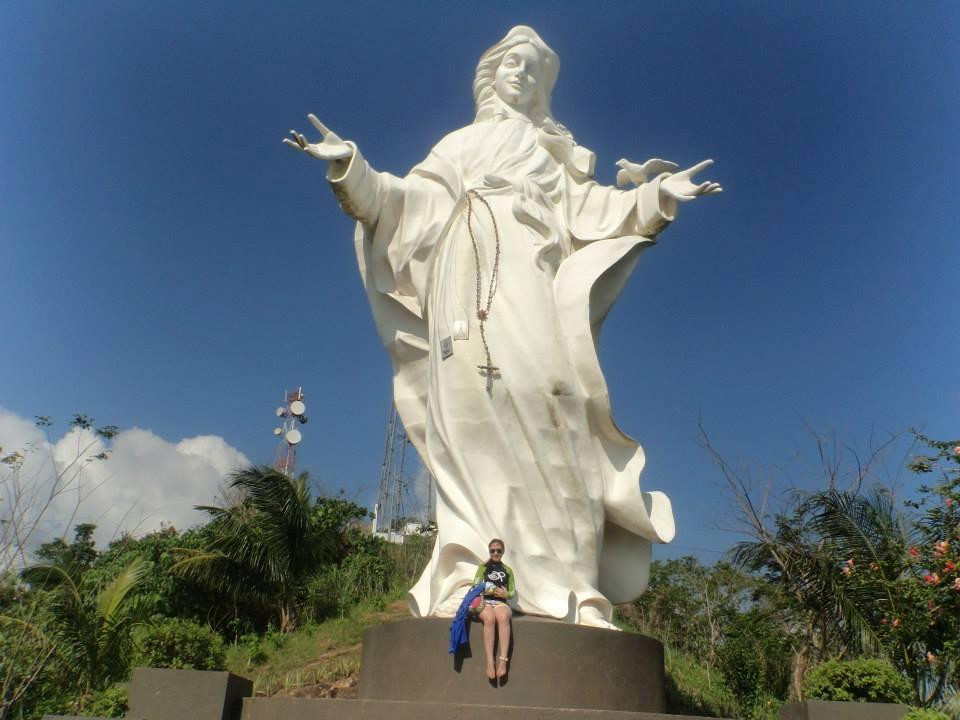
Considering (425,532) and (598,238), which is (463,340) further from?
(425,532)

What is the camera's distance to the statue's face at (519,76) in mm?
7711

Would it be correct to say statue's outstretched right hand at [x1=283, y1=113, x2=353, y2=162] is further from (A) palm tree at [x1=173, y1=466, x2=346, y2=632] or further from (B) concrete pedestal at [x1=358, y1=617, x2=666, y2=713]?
(A) palm tree at [x1=173, y1=466, x2=346, y2=632]

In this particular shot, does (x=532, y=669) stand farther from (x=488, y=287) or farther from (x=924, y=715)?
(x=488, y=287)

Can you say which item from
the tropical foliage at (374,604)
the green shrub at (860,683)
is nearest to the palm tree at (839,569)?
the tropical foliage at (374,604)

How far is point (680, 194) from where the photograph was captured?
6777mm

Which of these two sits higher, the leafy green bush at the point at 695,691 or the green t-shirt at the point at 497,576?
the green t-shirt at the point at 497,576

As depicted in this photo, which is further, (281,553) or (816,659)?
(281,553)

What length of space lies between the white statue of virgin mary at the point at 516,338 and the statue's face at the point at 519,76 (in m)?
0.02

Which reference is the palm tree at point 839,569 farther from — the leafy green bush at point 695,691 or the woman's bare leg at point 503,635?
the woman's bare leg at point 503,635

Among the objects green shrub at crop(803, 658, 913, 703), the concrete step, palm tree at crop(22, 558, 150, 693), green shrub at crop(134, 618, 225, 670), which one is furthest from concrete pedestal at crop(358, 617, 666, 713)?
palm tree at crop(22, 558, 150, 693)

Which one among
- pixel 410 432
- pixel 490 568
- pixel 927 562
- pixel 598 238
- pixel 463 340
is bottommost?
pixel 490 568

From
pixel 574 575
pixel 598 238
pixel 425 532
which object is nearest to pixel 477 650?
pixel 574 575

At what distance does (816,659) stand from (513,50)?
768 cm

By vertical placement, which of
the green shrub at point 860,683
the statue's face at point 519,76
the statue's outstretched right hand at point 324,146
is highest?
the statue's face at point 519,76
